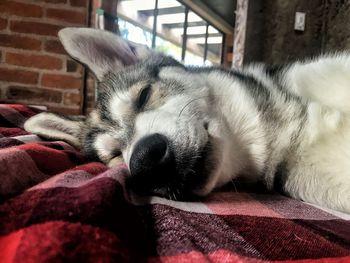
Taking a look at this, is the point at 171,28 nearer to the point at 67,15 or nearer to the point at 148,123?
the point at 67,15

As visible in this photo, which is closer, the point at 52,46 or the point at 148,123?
the point at 148,123

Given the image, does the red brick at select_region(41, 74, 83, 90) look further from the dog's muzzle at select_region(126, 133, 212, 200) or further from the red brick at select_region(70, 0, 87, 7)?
the dog's muzzle at select_region(126, 133, 212, 200)

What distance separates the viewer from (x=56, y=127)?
1.47 metres

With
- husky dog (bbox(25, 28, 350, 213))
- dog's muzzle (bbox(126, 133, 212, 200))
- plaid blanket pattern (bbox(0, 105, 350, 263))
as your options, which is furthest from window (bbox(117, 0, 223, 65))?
plaid blanket pattern (bbox(0, 105, 350, 263))

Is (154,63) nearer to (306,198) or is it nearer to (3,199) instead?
(306,198)

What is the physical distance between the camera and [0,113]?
188cm

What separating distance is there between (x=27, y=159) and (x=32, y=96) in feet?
9.72

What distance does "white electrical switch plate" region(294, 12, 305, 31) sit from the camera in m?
3.30

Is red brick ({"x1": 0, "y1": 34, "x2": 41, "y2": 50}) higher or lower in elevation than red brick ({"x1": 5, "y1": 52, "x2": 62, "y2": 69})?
higher

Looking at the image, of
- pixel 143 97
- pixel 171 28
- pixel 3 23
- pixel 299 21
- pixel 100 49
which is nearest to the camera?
pixel 143 97

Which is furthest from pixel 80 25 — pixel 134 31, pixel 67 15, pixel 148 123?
pixel 148 123

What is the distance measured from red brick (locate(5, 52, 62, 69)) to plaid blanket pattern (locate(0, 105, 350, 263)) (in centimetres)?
291

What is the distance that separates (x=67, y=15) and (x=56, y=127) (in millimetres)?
2375

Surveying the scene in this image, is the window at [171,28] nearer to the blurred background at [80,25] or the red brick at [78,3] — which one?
the red brick at [78,3]
